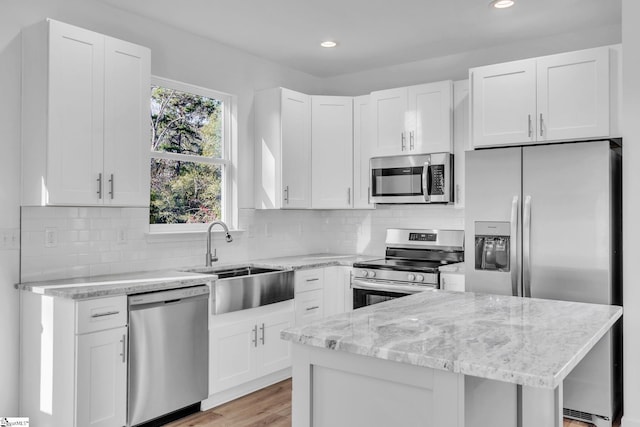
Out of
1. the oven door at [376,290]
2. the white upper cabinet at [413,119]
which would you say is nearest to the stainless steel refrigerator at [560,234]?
the oven door at [376,290]

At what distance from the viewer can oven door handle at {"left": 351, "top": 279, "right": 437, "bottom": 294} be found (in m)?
4.03

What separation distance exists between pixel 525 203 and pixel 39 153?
303 cm

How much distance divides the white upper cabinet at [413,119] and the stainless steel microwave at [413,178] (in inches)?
2.8

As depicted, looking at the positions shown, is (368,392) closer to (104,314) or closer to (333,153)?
(104,314)

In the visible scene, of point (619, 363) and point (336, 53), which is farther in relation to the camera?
point (336, 53)

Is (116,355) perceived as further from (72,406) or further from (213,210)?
(213,210)

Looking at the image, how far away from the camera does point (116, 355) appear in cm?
292

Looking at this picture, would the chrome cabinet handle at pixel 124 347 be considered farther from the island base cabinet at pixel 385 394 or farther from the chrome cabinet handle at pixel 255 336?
the island base cabinet at pixel 385 394

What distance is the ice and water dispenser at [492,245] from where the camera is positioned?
11.7 feet

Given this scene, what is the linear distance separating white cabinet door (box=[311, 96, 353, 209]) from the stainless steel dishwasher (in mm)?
1797

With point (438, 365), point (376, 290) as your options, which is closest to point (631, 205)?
point (376, 290)

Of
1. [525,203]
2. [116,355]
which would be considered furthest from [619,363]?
[116,355]

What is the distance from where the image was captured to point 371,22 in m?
3.88

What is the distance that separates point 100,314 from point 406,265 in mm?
2404
